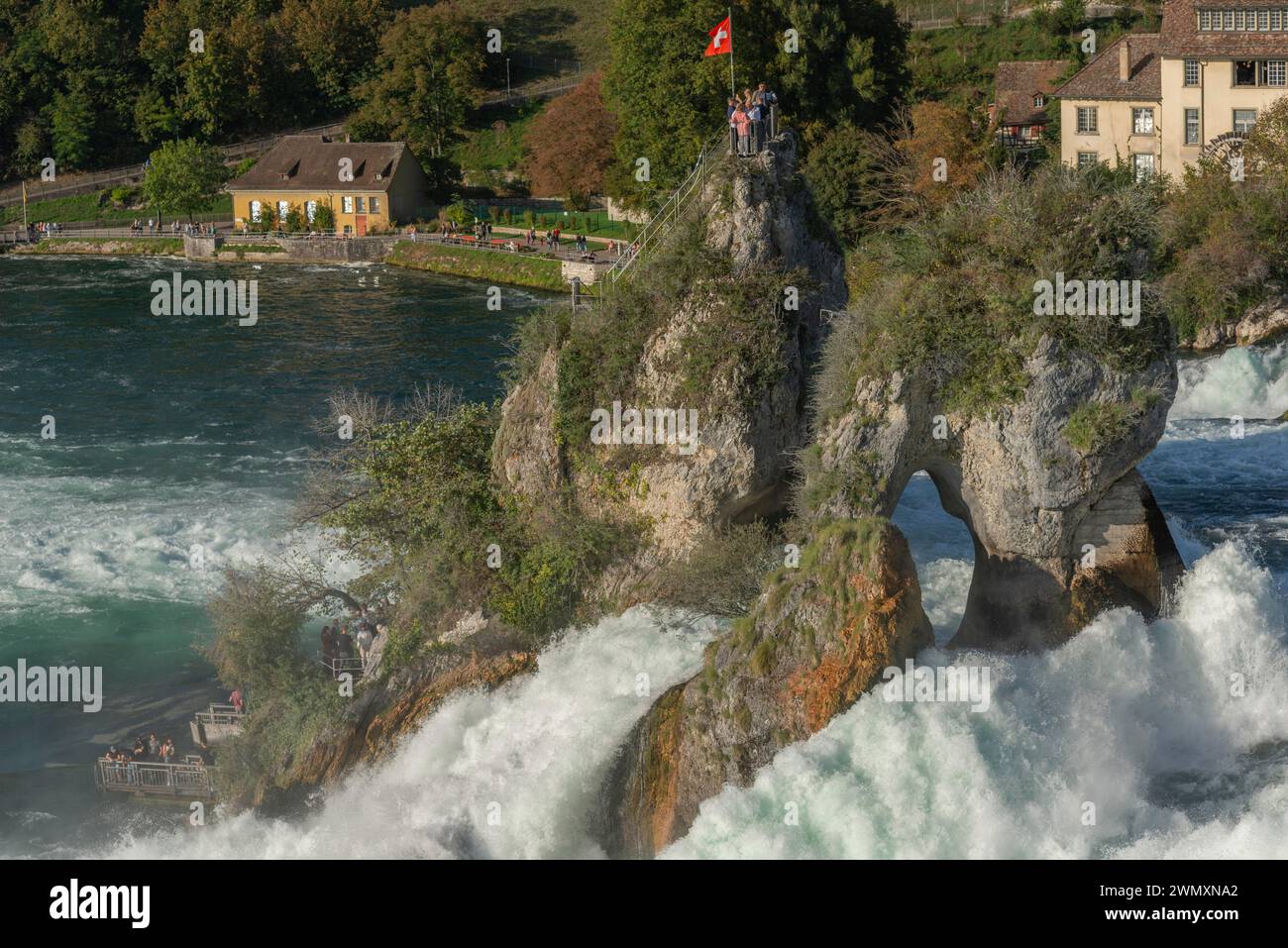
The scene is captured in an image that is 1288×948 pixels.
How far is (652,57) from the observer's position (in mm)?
78938

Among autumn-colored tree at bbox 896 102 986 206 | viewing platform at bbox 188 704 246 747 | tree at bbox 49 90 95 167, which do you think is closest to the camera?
viewing platform at bbox 188 704 246 747

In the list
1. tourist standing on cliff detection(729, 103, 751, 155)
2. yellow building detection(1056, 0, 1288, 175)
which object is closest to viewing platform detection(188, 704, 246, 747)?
tourist standing on cliff detection(729, 103, 751, 155)

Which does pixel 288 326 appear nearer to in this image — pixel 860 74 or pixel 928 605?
pixel 860 74

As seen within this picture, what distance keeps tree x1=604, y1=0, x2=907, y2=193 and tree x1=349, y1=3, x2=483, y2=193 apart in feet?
132

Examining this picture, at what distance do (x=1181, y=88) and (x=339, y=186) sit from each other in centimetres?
5420

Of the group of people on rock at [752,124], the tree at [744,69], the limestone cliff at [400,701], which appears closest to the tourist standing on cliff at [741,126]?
the group of people on rock at [752,124]

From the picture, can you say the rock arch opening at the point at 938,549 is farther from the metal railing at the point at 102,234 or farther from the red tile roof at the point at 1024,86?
the metal railing at the point at 102,234

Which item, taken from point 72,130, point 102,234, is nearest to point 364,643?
point 102,234

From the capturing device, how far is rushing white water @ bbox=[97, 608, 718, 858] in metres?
26.7

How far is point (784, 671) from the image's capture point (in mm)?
25203

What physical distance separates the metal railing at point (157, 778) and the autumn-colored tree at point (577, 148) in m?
68.0

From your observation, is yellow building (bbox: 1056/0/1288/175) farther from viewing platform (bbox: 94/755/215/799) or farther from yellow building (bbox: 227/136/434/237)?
viewing platform (bbox: 94/755/215/799)

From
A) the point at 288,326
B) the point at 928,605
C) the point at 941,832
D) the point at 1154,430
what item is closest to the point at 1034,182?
the point at 1154,430

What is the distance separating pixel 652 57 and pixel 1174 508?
4489 cm
